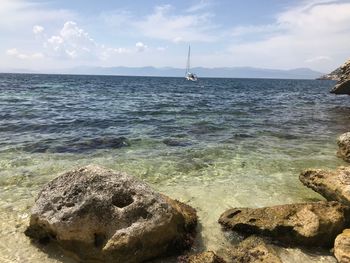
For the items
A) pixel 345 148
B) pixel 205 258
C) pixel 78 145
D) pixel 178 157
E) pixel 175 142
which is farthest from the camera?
pixel 175 142

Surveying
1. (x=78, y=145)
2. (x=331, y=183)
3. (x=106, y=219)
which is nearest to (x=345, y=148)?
(x=331, y=183)

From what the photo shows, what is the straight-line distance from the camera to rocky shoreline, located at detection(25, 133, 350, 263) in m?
6.91

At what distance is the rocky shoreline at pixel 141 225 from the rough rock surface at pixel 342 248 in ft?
0.05

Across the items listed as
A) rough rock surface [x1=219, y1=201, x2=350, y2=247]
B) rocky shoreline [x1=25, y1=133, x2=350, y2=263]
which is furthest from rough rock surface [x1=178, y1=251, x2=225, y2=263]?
rough rock surface [x1=219, y1=201, x2=350, y2=247]

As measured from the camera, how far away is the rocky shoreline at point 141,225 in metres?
6.91

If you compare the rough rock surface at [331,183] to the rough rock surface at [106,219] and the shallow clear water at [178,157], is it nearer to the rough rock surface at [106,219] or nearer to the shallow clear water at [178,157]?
the shallow clear water at [178,157]

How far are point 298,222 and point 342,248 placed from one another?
1031 mm

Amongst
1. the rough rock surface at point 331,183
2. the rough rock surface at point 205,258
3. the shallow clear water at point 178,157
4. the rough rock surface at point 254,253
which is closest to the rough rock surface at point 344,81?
the shallow clear water at point 178,157

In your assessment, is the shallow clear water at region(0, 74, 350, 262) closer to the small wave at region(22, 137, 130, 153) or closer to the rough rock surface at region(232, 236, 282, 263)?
the small wave at region(22, 137, 130, 153)

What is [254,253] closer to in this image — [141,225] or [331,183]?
[141,225]

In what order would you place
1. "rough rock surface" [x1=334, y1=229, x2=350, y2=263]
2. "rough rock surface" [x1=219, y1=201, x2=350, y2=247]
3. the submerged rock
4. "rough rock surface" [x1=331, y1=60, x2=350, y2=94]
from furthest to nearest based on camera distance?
"rough rock surface" [x1=331, y1=60, x2=350, y2=94] → the submerged rock → "rough rock surface" [x1=219, y1=201, x2=350, y2=247] → "rough rock surface" [x1=334, y1=229, x2=350, y2=263]

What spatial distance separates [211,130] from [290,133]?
14.8 ft

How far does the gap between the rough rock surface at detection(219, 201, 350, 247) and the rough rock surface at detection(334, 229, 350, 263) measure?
512 mm

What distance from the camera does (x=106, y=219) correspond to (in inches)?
278
